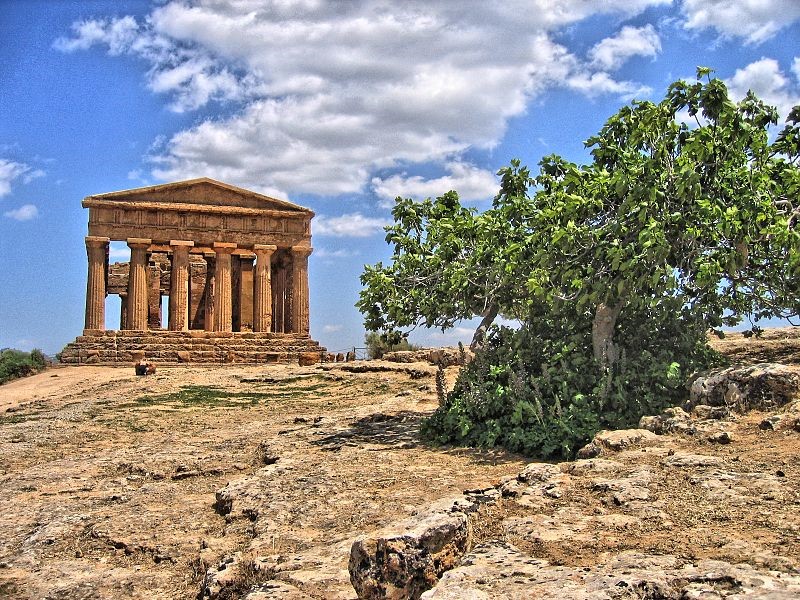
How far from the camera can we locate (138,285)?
110 feet

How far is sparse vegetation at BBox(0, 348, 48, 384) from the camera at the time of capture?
27250 mm

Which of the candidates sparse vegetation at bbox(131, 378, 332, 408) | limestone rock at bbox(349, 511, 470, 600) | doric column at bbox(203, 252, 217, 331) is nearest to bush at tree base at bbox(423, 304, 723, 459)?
limestone rock at bbox(349, 511, 470, 600)

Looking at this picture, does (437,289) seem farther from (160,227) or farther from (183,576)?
(160,227)

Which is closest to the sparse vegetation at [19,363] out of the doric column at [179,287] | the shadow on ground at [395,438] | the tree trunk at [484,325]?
the doric column at [179,287]

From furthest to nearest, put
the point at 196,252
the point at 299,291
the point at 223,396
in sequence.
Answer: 1. the point at 196,252
2. the point at 299,291
3. the point at 223,396

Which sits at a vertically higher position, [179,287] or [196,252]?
[196,252]

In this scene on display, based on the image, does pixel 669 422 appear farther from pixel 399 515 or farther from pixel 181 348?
pixel 181 348

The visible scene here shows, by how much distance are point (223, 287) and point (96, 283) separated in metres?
5.41

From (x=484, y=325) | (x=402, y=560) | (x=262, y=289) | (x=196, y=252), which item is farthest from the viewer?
(x=196, y=252)

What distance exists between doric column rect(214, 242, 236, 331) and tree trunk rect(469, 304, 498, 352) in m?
24.5

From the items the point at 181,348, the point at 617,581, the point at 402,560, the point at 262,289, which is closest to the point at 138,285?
the point at 181,348

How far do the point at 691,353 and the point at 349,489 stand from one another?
15.7ft

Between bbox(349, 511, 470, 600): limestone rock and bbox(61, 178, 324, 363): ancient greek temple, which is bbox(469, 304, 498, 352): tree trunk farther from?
bbox(61, 178, 324, 363): ancient greek temple

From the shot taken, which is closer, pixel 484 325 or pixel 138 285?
pixel 484 325
